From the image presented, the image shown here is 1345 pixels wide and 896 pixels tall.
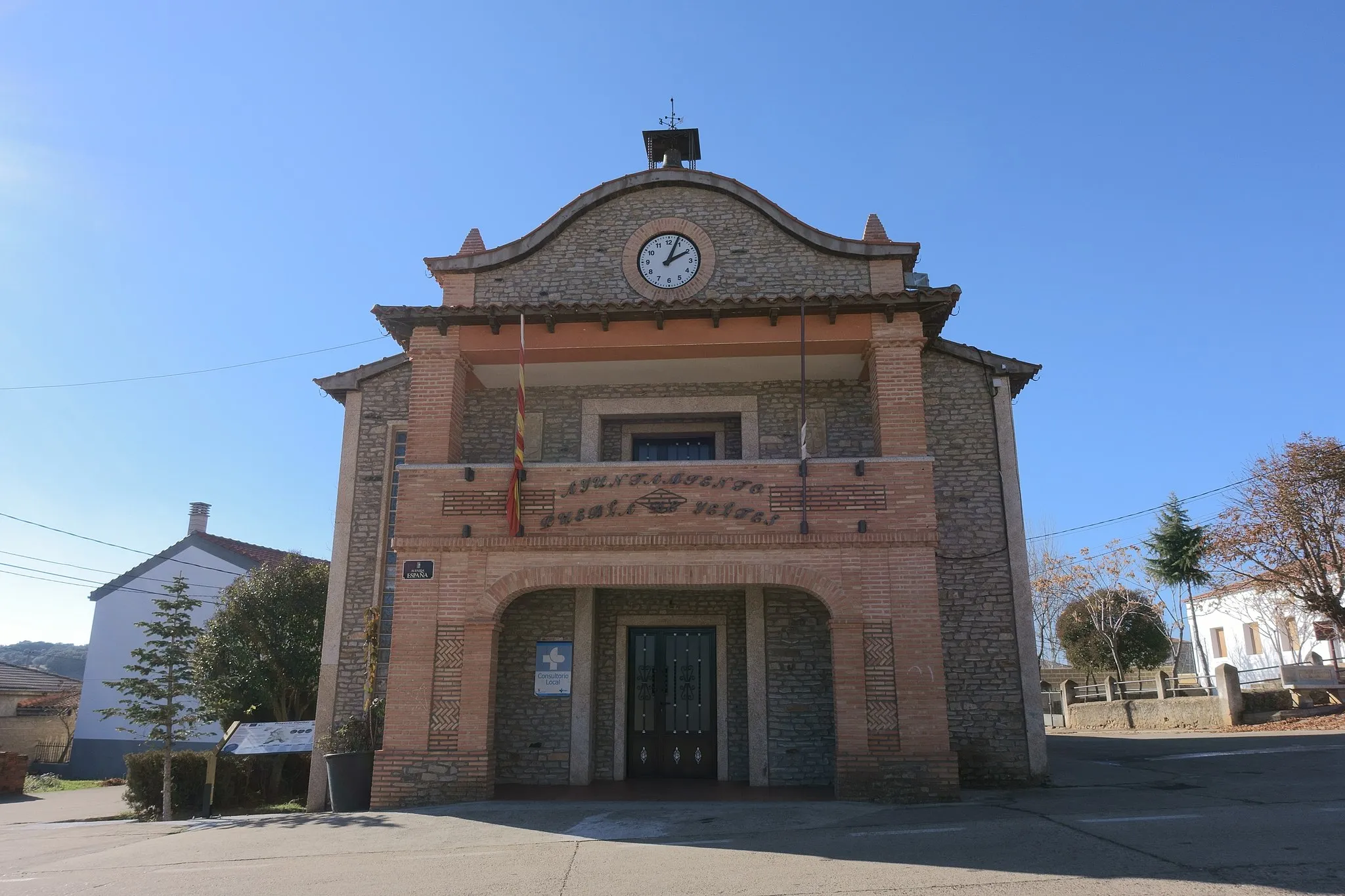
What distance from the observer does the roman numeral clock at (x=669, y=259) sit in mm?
13867

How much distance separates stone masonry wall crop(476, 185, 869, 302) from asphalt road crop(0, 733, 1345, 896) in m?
7.38

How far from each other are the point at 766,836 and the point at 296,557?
1432 cm

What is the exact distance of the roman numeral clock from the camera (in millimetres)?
13867

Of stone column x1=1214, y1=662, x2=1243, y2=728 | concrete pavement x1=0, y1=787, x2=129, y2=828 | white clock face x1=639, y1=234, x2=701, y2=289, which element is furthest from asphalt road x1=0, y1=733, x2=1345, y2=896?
stone column x1=1214, y1=662, x2=1243, y2=728

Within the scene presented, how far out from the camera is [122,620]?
25.5 metres

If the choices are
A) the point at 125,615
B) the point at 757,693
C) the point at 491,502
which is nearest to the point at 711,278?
the point at 491,502

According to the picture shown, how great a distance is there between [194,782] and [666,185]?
12.0 metres

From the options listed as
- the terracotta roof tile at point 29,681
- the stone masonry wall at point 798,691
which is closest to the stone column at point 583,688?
the stone masonry wall at point 798,691

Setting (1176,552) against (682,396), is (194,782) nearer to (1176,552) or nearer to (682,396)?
(682,396)

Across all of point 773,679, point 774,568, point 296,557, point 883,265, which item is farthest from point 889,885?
point 296,557

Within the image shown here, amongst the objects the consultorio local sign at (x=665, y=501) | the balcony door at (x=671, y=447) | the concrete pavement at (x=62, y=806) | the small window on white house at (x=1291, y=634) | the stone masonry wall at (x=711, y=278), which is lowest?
the concrete pavement at (x=62, y=806)

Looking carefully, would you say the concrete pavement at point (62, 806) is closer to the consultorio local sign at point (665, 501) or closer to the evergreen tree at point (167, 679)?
the evergreen tree at point (167, 679)

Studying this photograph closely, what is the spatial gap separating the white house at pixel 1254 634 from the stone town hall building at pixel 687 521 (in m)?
19.1

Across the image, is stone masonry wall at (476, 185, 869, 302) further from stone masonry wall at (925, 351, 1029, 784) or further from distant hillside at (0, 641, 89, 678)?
distant hillside at (0, 641, 89, 678)
